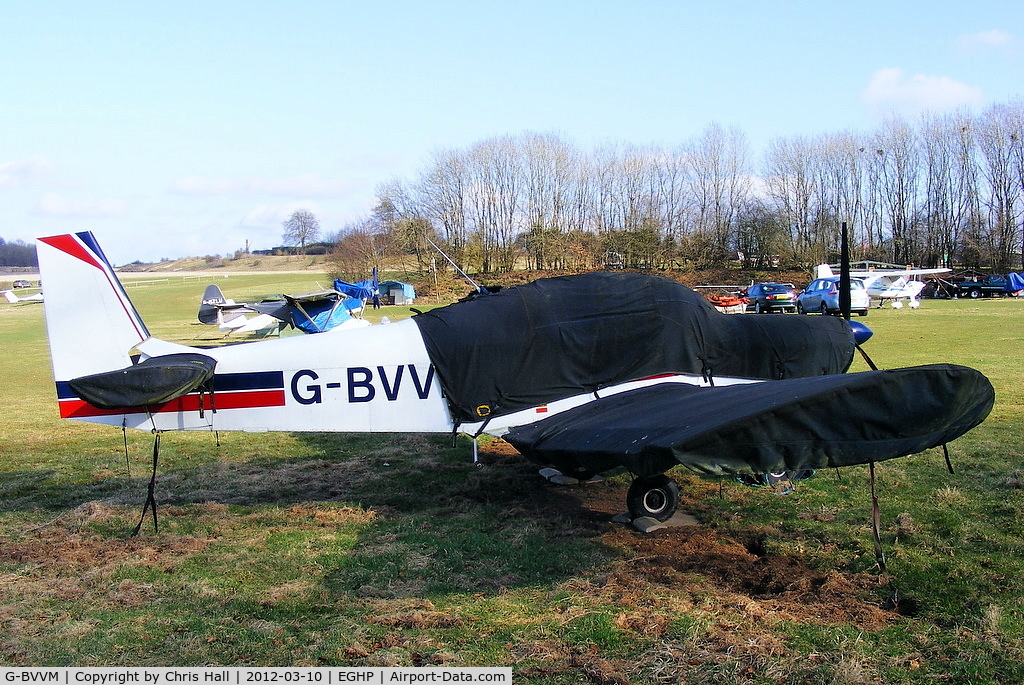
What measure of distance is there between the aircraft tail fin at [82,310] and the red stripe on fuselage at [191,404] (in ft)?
0.93

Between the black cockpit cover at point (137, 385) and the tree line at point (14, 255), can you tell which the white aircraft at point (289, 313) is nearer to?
the black cockpit cover at point (137, 385)

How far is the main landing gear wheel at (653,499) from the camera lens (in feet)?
20.9

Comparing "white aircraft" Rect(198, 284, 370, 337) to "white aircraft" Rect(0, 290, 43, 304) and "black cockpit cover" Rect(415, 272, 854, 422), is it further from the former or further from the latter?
"white aircraft" Rect(0, 290, 43, 304)

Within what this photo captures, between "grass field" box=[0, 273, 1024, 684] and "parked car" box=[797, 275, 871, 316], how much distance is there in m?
21.8

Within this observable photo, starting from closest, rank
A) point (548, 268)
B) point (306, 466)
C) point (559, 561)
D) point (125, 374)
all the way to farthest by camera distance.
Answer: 1. point (559, 561)
2. point (125, 374)
3. point (306, 466)
4. point (548, 268)

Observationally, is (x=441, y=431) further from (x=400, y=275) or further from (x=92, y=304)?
(x=400, y=275)

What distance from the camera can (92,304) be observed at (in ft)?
22.2

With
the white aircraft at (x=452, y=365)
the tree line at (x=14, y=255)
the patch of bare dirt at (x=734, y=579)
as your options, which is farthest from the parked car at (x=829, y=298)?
the tree line at (x=14, y=255)

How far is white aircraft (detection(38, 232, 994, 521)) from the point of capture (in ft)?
21.5

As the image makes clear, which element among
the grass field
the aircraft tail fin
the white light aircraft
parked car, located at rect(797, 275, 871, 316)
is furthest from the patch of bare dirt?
parked car, located at rect(797, 275, 871, 316)

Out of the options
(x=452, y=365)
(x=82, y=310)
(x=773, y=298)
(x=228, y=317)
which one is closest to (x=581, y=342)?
(x=452, y=365)

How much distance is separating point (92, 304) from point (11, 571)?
239 cm

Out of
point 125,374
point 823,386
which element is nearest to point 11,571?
point 125,374

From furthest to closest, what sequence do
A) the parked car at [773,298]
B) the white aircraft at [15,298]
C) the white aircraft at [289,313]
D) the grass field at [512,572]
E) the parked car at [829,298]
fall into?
the white aircraft at [15,298] → the parked car at [773,298] → the parked car at [829,298] → the white aircraft at [289,313] → the grass field at [512,572]
